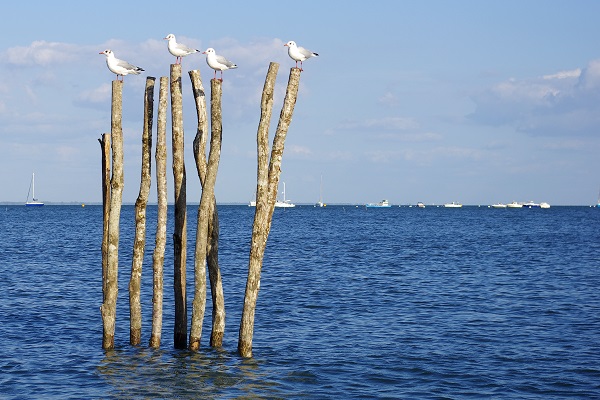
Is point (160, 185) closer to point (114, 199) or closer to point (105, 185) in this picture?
point (114, 199)

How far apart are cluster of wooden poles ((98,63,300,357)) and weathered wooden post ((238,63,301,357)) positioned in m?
0.02

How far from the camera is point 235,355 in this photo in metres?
16.1

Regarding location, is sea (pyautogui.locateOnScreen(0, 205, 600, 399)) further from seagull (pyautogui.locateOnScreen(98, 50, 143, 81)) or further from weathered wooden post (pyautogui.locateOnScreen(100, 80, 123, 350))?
seagull (pyautogui.locateOnScreen(98, 50, 143, 81))

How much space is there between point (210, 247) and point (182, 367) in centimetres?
237

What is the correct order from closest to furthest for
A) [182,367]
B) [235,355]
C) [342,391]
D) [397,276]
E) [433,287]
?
[342,391] < [182,367] < [235,355] < [433,287] < [397,276]

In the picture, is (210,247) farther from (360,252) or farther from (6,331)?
(360,252)

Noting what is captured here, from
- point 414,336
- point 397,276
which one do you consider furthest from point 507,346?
point 397,276

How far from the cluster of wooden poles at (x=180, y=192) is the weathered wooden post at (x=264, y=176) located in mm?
18

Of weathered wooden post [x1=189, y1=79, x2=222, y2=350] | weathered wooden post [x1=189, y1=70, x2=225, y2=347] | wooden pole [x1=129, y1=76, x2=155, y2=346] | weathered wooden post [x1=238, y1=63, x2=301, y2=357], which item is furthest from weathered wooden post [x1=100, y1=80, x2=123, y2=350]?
weathered wooden post [x1=238, y1=63, x2=301, y2=357]

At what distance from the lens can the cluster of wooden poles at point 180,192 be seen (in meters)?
14.9

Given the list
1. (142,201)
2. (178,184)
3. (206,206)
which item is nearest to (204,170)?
(178,184)

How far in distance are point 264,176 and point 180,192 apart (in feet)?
6.27

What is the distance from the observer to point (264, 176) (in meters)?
14.8

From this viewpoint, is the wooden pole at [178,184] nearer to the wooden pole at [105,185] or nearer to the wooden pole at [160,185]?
the wooden pole at [160,185]
